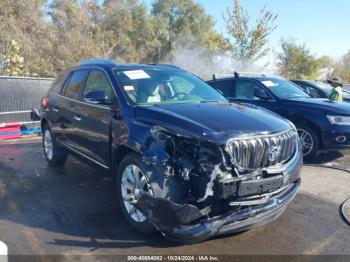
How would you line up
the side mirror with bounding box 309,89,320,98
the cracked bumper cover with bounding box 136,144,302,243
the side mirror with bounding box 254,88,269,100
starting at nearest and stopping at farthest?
the cracked bumper cover with bounding box 136,144,302,243
the side mirror with bounding box 254,88,269,100
the side mirror with bounding box 309,89,320,98

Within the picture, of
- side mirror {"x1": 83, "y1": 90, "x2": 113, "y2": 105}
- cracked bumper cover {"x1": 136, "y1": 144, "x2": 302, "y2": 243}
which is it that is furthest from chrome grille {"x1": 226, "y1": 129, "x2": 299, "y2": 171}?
side mirror {"x1": 83, "y1": 90, "x2": 113, "y2": 105}

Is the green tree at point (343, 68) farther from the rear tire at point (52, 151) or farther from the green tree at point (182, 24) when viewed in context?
the rear tire at point (52, 151)

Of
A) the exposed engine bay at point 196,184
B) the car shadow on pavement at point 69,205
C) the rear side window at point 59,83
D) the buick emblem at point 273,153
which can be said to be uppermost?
the rear side window at point 59,83

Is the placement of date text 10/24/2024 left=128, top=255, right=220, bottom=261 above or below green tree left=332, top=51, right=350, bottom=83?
below

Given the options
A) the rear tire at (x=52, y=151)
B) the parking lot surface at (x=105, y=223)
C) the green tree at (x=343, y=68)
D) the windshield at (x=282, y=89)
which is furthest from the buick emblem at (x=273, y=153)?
the green tree at (x=343, y=68)

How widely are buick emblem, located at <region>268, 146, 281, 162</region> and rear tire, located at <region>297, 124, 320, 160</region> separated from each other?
374cm

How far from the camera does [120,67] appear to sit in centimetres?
505

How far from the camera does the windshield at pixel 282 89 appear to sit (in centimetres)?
793

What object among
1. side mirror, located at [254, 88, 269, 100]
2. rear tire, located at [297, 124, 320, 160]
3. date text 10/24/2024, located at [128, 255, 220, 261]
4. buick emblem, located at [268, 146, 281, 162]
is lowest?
date text 10/24/2024, located at [128, 255, 220, 261]

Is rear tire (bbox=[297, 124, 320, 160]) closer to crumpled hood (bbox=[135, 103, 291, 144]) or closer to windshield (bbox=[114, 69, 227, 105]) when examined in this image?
windshield (bbox=[114, 69, 227, 105])

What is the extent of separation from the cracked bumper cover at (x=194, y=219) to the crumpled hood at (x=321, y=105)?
4038 mm

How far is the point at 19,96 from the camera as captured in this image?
11.5 meters

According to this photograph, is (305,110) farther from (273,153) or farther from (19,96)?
(19,96)

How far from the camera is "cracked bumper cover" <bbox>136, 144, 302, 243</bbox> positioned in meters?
3.23
